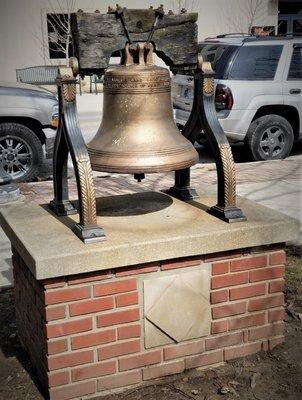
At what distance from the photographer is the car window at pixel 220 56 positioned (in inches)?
346

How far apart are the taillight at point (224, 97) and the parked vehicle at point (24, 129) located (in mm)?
2434

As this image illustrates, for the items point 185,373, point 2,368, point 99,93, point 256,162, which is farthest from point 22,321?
point 99,93

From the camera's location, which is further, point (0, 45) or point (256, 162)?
point (0, 45)

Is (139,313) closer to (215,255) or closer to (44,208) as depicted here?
(215,255)

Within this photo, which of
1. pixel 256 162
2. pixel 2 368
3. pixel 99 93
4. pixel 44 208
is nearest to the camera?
pixel 2 368

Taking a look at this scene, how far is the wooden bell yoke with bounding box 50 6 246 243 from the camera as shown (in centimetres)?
296

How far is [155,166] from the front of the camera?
10.0 ft

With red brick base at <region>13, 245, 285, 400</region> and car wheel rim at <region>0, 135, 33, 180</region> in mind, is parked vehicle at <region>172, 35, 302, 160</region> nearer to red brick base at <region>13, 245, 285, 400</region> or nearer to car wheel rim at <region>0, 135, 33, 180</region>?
car wheel rim at <region>0, 135, 33, 180</region>

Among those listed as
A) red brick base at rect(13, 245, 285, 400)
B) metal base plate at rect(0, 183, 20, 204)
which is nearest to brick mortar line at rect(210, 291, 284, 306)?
red brick base at rect(13, 245, 285, 400)

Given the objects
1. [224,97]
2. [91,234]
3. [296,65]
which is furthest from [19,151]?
[91,234]

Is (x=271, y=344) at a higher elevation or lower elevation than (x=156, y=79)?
lower

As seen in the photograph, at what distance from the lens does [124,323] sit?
3008 millimetres

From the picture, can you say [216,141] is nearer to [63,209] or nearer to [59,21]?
[63,209]

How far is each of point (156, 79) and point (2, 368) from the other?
1838mm
